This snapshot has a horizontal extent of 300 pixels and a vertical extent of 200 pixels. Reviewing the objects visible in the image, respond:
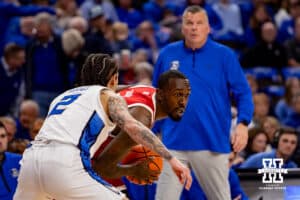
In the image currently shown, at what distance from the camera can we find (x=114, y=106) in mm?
6016

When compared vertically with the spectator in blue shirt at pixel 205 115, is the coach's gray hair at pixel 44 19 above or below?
above

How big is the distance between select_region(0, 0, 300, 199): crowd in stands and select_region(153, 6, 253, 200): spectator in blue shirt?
79.8 inches

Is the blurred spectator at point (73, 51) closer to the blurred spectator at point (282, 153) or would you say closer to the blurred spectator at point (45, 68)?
the blurred spectator at point (45, 68)

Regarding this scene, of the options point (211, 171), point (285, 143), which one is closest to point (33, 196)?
point (211, 171)

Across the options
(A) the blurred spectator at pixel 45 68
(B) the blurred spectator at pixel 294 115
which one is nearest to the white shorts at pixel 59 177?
(A) the blurred spectator at pixel 45 68

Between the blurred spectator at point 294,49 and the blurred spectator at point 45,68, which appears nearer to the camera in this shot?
the blurred spectator at point 45,68

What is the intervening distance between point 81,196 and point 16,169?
3.10 metres

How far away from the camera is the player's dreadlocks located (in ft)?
21.2

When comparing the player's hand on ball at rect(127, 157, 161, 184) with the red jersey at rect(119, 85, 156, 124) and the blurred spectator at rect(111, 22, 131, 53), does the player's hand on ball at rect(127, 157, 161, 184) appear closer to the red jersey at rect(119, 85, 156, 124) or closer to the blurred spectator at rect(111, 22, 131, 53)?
the red jersey at rect(119, 85, 156, 124)

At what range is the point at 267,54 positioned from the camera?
14617 millimetres

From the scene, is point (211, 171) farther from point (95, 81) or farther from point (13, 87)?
point (13, 87)

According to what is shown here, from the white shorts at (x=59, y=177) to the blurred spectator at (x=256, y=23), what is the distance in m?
9.77

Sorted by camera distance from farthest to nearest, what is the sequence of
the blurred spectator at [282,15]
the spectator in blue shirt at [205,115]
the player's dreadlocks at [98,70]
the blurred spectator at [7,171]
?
1. the blurred spectator at [282,15]
2. the blurred spectator at [7,171]
3. the spectator in blue shirt at [205,115]
4. the player's dreadlocks at [98,70]

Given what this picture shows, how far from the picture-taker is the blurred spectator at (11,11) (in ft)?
45.0
